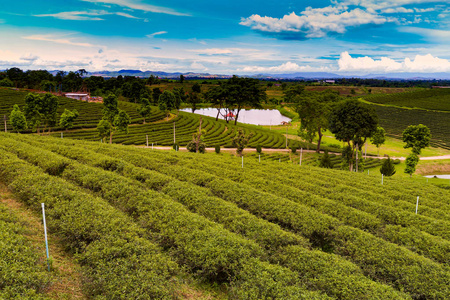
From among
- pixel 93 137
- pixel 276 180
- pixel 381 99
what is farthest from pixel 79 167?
pixel 381 99

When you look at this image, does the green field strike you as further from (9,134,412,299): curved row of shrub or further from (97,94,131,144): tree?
(9,134,412,299): curved row of shrub

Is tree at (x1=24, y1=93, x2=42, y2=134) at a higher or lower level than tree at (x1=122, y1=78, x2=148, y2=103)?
lower

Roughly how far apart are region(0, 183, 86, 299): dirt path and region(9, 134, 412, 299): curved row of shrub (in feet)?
10.0

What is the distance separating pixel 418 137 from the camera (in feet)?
139

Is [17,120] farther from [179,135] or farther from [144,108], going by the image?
[144,108]

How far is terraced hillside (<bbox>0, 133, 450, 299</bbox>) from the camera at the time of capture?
27.0 feet

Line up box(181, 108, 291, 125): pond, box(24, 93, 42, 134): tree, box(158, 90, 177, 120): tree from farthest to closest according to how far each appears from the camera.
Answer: box(181, 108, 291, 125): pond < box(158, 90, 177, 120): tree < box(24, 93, 42, 134): tree

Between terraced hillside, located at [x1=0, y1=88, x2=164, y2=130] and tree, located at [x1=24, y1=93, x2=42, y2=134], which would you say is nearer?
tree, located at [x1=24, y1=93, x2=42, y2=134]

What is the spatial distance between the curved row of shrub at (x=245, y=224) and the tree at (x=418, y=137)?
39230mm

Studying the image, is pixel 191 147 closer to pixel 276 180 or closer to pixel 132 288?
pixel 276 180

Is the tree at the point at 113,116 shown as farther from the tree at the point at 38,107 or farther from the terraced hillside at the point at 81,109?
the terraced hillside at the point at 81,109

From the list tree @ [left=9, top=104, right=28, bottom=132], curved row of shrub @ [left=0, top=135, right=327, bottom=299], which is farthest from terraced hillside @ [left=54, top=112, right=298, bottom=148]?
curved row of shrub @ [left=0, top=135, right=327, bottom=299]

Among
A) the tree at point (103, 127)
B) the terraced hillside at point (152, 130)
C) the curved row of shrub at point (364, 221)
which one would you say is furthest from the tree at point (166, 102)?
the curved row of shrub at point (364, 221)

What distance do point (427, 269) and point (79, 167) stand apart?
15.7m
